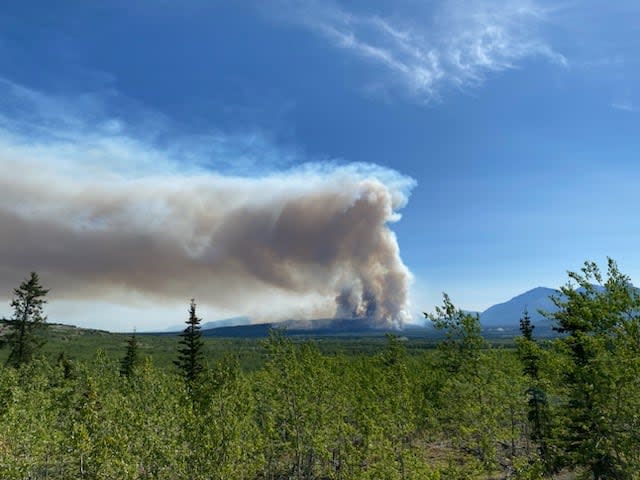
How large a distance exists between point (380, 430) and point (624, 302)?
16.2 metres

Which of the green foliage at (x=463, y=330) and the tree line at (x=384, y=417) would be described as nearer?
the tree line at (x=384, y=417)

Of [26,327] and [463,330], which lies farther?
[26,327]

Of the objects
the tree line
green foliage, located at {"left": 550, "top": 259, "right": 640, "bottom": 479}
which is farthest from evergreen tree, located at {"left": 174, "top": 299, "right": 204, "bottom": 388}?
green foliage, located at {"left": 550, "top": 259, "right": 640, "bottom": 479}

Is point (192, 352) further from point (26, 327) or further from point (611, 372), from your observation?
point (611, 372)

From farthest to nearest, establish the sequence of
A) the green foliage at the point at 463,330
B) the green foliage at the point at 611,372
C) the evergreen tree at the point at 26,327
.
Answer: the evergreen tree at the point at 26,327 → the green foliage at the point at 463,330 → the green foliage at the point at 611,372

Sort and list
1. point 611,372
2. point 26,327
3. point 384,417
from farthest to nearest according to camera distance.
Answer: point 26,327 → point 384,417 → point 611,372

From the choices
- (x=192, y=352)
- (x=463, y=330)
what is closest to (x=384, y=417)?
(x=463, y=330)

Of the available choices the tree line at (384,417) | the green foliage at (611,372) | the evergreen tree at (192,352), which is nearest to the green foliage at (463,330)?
the tree line at (384,417)

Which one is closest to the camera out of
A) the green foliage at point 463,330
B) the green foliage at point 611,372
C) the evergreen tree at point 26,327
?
the green foliage at point 611,372

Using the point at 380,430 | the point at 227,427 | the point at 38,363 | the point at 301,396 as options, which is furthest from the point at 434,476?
the point at 38,363

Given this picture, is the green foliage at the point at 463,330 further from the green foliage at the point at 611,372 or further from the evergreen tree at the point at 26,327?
the evergreen tree at the point at 26,327

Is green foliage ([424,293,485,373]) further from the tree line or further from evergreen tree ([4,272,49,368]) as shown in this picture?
evergreen tree ([4,272,49,368])

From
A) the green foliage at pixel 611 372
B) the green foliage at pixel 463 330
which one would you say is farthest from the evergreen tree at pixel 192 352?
the green foliage at pixel 611 372

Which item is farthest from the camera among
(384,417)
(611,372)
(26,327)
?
(26,327)
